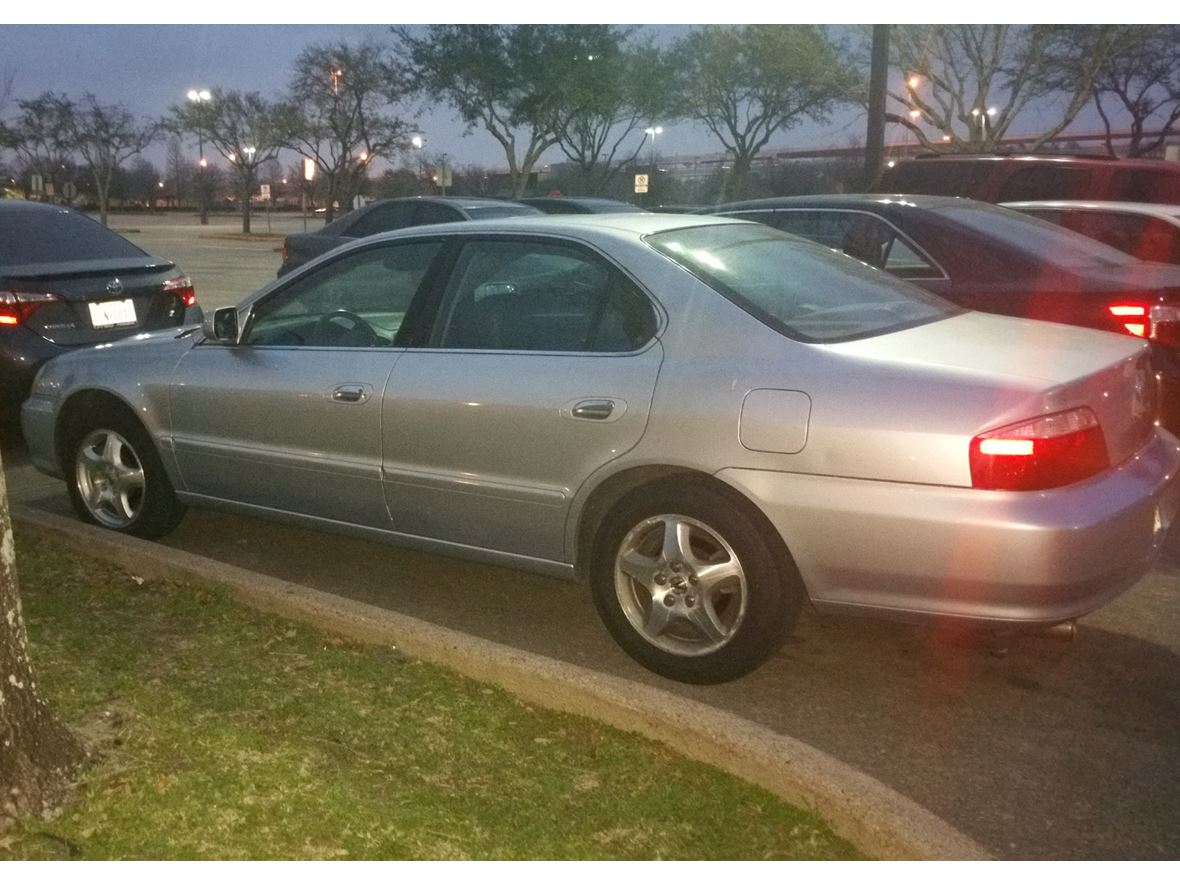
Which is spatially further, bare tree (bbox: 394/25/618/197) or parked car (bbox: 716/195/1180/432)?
bare tree (bbox: 394/25/618/197)

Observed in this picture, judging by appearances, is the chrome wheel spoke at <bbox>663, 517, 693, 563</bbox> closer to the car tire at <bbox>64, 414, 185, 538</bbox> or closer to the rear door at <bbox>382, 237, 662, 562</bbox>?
the rear door at <bbox>382, 237, 662, 562</bbox>

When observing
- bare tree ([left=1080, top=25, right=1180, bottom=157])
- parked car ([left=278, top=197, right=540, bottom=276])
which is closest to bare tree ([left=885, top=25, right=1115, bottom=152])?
bare tree ([left=1080, top=25, right=1180, bottom=157])

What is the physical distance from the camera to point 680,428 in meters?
4.01

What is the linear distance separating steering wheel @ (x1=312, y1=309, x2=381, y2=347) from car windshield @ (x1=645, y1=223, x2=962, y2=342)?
125cm

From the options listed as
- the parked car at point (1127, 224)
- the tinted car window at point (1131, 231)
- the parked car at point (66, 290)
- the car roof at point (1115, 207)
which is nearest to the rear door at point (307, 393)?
the parked car at point (66, 290)

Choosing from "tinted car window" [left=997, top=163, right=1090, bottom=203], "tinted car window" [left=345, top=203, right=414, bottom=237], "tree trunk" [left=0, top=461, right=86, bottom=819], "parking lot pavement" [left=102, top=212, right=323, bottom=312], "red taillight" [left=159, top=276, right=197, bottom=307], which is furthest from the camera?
"parking lot pavement" [left=102, top=212, right=323, bottom=312]

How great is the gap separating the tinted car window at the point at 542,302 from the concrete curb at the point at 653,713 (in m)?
1.09

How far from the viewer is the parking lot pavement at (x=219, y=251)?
21453 mm

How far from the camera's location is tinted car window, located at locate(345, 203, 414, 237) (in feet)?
45.0

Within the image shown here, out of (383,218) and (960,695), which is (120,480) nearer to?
(960,695)

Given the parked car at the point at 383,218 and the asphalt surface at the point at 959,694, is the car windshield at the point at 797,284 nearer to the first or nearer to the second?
the asphalt surface at the point at 959,694
